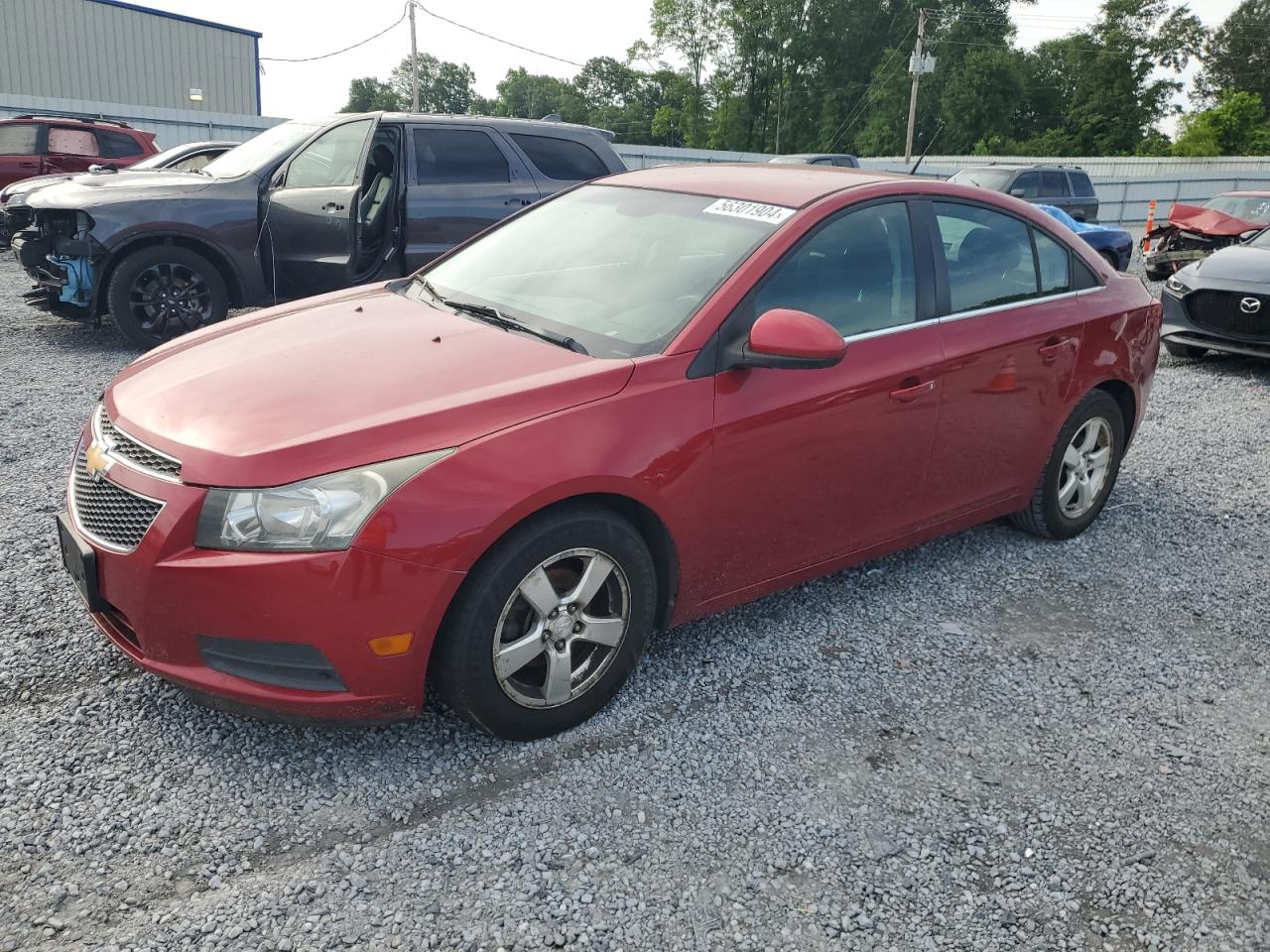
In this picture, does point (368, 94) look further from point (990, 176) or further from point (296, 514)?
point (296, 514)

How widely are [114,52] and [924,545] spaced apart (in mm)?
40726

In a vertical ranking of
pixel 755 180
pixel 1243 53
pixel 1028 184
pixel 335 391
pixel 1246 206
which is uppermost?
pixel 1243 53

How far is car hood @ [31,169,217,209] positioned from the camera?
749cm

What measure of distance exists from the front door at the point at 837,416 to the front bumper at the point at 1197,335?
5.99 m

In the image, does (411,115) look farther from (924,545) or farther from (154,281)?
(924,545)

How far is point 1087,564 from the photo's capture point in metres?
4.57

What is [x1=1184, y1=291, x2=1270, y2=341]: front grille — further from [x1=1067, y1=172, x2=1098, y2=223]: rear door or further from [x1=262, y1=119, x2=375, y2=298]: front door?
[x1=1067, y1=172, x2=1098, y2=223]: rear door

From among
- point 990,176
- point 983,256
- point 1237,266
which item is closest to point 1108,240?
point 990,176

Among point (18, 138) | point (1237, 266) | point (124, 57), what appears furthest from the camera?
point (124, 57)

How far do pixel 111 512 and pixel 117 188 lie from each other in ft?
19.6

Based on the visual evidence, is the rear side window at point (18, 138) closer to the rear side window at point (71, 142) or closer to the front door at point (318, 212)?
the rear side window at point (71, 142)

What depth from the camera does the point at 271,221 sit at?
7.72 metres

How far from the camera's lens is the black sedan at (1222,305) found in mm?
8508

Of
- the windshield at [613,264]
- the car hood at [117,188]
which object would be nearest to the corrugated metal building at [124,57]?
the car hood at [117,188]
